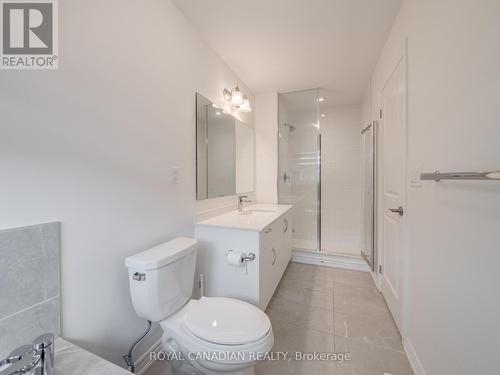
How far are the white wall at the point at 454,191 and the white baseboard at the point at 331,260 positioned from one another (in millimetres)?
1412

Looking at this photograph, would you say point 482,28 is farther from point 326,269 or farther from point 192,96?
point 326,269

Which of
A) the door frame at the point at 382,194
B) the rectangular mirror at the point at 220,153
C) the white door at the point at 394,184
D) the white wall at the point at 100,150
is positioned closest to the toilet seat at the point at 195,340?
the white wall at the point at 100,150

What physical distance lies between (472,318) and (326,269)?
2121 millimetres

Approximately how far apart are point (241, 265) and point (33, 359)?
115 cm

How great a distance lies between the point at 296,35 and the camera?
6.10ft

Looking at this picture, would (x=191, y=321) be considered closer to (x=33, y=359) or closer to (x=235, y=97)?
(x=33, y=359)

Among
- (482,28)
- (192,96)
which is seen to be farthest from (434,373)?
(192,96)

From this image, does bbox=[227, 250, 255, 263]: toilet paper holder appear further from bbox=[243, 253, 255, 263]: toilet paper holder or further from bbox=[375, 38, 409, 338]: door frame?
bbox=[375, 38, 409, 338]: door frame

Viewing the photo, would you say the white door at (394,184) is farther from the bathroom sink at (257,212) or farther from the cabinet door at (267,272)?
the bathroom sink at (257,212)

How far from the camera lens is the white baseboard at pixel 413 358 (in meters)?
1.26

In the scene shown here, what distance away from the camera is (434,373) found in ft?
3.59

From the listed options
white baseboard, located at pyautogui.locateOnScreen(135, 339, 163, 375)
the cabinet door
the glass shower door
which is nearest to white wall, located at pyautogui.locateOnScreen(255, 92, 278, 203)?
the glass shower door

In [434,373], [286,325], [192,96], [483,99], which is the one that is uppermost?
[192,96]

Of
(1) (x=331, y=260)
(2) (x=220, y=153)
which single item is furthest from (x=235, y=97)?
(1) (x=331, y=260)
